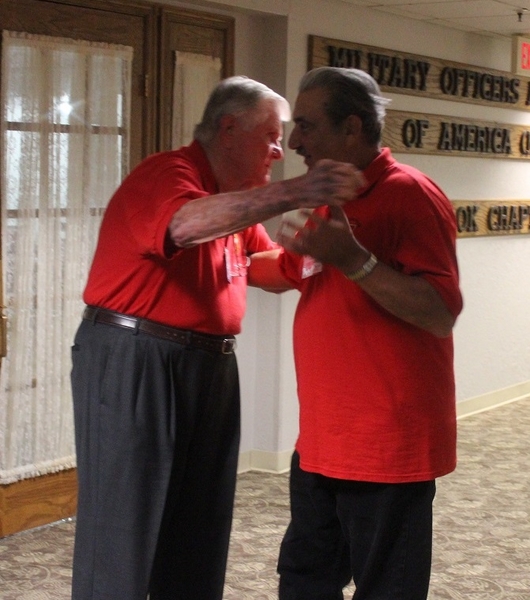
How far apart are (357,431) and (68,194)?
2147 millimetres

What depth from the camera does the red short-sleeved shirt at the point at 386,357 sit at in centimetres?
219

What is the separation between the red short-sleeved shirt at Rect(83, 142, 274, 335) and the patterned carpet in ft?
4.76

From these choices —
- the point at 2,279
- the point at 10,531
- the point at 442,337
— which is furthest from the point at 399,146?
the point at 442,337

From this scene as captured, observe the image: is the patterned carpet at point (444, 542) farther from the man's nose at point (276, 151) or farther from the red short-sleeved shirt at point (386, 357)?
the man's nose at point (276, 151)

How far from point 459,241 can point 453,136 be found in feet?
2.07

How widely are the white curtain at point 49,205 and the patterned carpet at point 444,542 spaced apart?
0.42m

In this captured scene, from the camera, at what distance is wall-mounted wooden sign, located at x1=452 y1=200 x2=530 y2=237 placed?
6238 mm

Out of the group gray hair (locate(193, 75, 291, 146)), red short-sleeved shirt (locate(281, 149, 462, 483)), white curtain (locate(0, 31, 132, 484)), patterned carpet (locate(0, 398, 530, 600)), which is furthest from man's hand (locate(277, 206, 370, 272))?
white curtain (locate(0, 31, 132, 484))

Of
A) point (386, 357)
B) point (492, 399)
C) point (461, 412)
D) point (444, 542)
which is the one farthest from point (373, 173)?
point (492, 399)

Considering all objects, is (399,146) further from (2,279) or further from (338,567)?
(338,567)

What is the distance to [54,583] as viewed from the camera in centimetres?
356

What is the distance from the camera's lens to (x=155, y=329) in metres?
2.36

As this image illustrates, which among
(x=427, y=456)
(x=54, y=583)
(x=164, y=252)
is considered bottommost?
(x=54, y=583)

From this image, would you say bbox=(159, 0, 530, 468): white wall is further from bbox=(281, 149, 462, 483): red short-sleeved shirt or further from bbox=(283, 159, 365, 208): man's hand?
bbox=(283, 159, 365, 208): man's hand
